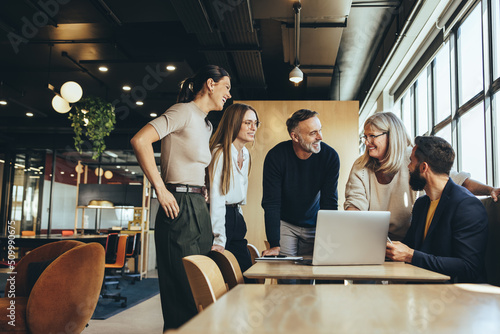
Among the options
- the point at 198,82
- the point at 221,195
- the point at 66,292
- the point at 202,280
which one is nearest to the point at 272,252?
the point at 221,195

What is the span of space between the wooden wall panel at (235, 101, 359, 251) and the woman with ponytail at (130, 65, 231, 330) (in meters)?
4.39

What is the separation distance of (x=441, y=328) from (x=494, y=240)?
170cm

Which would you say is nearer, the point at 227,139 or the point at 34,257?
the point at 227,139

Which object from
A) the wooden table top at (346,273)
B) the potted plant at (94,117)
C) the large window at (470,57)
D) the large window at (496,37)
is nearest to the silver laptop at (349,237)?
the wooden table top at (346,273)

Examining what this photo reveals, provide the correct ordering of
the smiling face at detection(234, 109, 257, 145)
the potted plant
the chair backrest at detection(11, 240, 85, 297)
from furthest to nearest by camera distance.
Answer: the potted plant → the chair backrest at detection(11, 240, 85, 297) → the smiling face at detection(234, 109, 257, 145)

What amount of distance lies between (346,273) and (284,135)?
5.23 meters

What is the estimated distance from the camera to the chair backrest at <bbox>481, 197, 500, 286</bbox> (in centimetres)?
222

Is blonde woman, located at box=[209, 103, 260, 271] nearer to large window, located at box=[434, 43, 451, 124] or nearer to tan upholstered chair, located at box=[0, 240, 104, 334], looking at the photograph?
tan upholstered chair, located at box=[0, 240, 104, 334]

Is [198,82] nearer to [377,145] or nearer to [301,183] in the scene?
[301,183]

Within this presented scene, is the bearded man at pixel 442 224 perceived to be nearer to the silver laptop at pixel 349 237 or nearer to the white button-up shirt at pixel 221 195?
the silver laptop at pixel 349 237

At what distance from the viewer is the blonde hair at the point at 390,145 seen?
250 cm

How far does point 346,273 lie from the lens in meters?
1.62

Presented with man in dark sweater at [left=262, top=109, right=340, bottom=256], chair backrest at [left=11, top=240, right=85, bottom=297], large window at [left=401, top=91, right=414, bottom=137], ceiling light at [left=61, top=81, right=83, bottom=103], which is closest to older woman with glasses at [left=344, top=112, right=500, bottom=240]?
man in dark sweater at [left=262, top=109, right=340, bottom=256]

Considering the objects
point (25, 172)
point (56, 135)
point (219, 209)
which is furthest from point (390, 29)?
point (25, 172)
